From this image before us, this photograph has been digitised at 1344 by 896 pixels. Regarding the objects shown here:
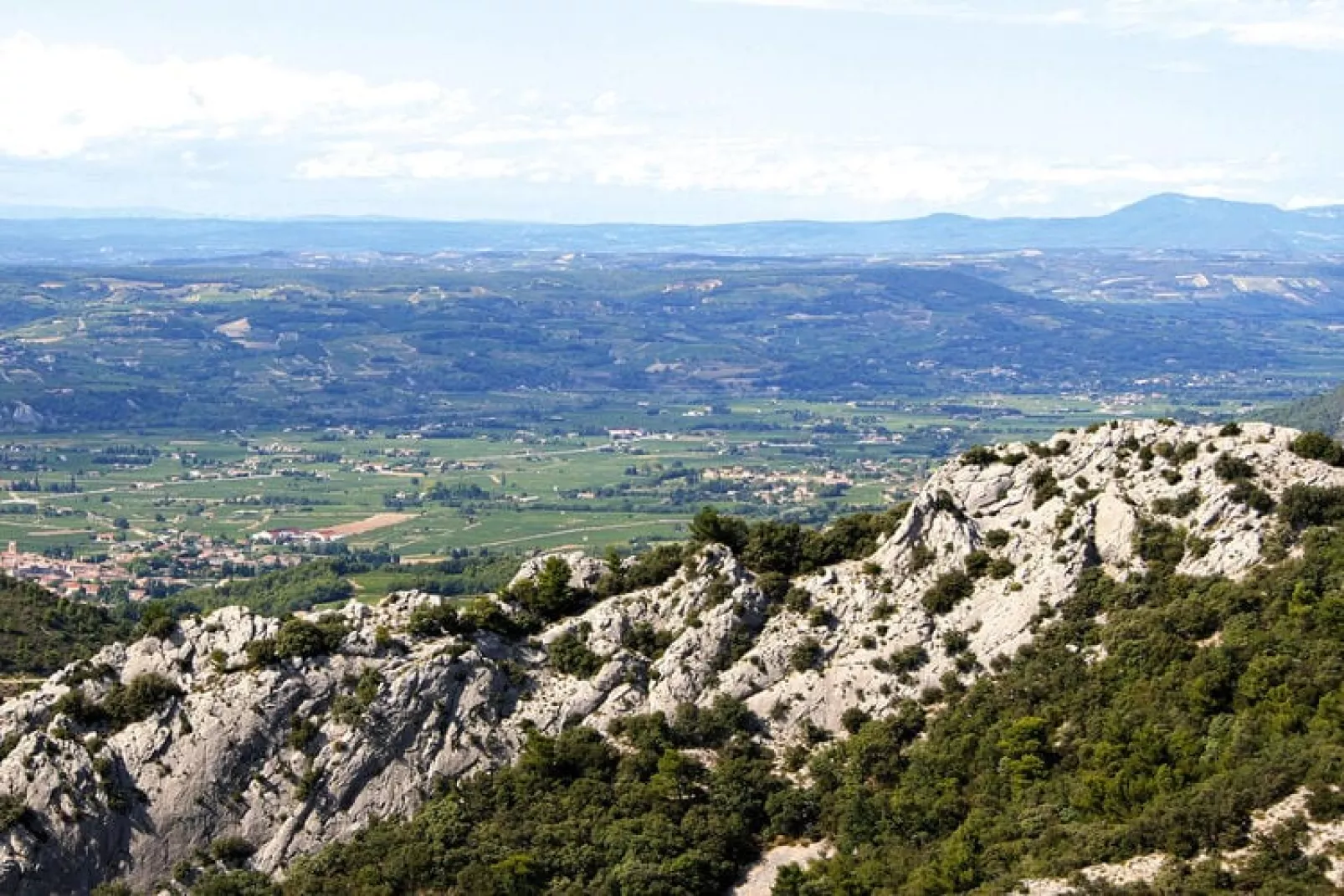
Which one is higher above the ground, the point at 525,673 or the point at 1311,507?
the point at 1311,507

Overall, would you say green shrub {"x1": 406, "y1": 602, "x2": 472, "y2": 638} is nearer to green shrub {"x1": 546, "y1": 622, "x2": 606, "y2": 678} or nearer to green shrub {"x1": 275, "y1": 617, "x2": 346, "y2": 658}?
green shrub {"x1": 275, "y1": 617, "x2": 346, "y2": 658}

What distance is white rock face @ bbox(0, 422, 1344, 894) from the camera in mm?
59125

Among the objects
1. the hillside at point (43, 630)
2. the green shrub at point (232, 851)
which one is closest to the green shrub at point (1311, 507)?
the green shrub at point (232, 851)

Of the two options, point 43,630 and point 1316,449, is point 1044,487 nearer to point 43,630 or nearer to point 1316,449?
point 1316,449

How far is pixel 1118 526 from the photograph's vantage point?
65.6 meters

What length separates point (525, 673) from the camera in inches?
2564

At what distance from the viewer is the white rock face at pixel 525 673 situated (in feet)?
194

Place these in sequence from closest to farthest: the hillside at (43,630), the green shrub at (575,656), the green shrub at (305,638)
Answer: the green shrub at (305,638) → the green shrub at (575,656) → the hillside at (43,630)

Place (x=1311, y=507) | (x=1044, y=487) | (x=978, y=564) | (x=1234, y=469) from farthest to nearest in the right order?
(x=1044, y=487) < (x=978, y=564) < (x=1234, y=469) < (x=1311, y=507)

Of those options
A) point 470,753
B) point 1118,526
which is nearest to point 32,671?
point 470,753

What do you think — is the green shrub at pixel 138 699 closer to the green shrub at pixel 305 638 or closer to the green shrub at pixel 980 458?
the green shrub at pixel 305 638

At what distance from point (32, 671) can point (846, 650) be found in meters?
44.9

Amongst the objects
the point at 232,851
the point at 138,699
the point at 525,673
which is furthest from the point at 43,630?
the point at 525,673

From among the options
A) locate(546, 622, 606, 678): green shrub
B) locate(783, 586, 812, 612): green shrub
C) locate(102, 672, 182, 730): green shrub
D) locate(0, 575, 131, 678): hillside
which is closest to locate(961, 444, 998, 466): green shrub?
locate(783, 586, 812, 612): green shrub
